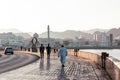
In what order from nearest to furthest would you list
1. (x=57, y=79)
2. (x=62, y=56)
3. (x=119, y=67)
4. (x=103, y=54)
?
(x=119, y=67)
(x=57, y=79)
(x=103, y=54)
(x=62, y=56)

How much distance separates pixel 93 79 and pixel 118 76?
3.95m

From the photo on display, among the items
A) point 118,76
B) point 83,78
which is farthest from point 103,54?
point 118,76

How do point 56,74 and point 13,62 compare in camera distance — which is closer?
point 56,74

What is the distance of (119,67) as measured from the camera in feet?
46.5

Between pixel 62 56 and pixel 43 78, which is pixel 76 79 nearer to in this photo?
pixel 43 78

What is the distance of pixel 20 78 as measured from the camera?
18.8m

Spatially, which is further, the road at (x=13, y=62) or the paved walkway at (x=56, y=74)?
the road at (x=13, y=62)

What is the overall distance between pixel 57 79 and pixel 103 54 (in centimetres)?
764

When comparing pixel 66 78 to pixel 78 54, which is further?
pixel 78 54

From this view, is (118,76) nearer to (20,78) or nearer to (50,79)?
(50,79)

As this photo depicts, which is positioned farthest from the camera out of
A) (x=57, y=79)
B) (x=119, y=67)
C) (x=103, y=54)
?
(x=103, y=54)

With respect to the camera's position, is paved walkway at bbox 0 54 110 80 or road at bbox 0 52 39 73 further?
road at bbox 0 52 39 73

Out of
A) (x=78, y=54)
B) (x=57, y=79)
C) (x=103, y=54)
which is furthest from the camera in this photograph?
(x=78, y=54)

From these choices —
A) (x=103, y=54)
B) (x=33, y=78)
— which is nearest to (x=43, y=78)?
(x=33, y=78)
